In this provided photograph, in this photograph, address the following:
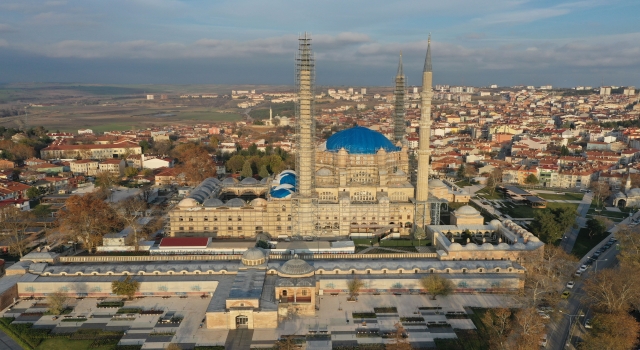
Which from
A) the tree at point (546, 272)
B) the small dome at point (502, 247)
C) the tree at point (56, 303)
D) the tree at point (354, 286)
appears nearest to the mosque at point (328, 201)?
the small dome at point (502, 247)

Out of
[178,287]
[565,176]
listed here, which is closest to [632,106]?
[565,176]

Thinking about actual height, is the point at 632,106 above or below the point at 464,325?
above

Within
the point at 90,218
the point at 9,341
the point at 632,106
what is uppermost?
the point at 632,106

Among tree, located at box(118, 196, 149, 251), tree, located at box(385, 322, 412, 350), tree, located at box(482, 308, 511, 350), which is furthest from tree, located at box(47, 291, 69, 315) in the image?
tree, located at box(482, 308, 511, 350)

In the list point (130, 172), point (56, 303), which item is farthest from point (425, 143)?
point (130, 172)

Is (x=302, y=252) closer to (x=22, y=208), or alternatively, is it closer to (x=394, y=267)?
(x=394, y=267)

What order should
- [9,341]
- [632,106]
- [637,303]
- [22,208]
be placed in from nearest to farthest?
[9,341] → [637,303] → [22,208] → [632,106]
